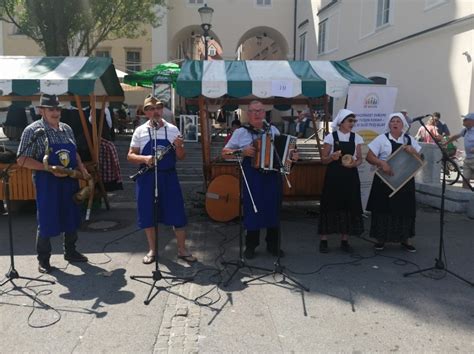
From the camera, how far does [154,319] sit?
3.92 metres

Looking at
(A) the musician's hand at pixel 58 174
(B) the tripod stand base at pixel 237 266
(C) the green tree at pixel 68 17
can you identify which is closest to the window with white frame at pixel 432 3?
(C) the green tree at pixel 68 17

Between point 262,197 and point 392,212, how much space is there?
163cm

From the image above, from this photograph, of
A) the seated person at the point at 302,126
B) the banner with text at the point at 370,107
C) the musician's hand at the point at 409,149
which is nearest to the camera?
the musician's hand at the point at 409,149

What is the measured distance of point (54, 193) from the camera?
484 centimetres

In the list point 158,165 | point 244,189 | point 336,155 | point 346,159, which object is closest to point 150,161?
point 158,165

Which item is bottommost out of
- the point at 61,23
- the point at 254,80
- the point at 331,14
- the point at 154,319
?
the point at 154,319

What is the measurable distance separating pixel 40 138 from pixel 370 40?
15.7 meters

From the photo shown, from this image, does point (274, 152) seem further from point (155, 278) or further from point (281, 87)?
point (281, 87)

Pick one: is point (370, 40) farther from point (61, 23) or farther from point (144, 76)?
point (61, 23)

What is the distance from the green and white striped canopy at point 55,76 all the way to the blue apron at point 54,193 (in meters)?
2.01

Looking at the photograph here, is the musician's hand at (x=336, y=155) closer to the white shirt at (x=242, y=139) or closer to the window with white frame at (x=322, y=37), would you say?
the white shirt at (x=242, y=139)

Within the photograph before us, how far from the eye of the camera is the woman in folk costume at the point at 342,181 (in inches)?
212

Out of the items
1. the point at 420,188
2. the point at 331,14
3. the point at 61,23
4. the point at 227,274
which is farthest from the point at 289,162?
the point at 331,14

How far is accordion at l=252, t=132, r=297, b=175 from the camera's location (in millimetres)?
4938
